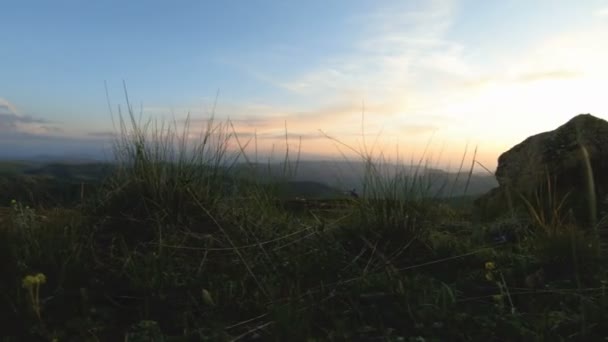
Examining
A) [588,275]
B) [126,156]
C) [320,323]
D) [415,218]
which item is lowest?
[320,323]

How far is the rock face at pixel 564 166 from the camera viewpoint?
625 cm

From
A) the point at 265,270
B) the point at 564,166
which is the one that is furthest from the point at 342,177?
the point at 564,166

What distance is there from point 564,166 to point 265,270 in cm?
521

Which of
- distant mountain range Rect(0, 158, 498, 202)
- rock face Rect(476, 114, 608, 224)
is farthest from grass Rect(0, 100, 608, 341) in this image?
rock face Rect(476, 114, 608, 224)

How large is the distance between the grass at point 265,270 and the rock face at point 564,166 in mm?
2081

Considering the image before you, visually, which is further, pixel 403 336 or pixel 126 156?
pixel 126 156

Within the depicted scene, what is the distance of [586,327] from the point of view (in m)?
2.29

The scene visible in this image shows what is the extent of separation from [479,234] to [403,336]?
236cm

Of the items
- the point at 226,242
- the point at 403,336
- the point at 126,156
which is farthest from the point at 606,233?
the point at 126,156

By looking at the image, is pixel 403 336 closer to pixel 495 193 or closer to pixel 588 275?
pixel 588 275

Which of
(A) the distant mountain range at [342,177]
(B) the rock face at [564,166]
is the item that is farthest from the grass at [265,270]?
(B) the rock face at [564,166]

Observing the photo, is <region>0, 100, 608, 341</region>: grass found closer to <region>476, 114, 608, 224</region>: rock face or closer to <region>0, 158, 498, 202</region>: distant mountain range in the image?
<region>0, 158, 498, 202</region>: distant mountain range

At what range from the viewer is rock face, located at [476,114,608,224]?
246 inches

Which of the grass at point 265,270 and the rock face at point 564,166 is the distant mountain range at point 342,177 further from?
the rock face at point 564,166
